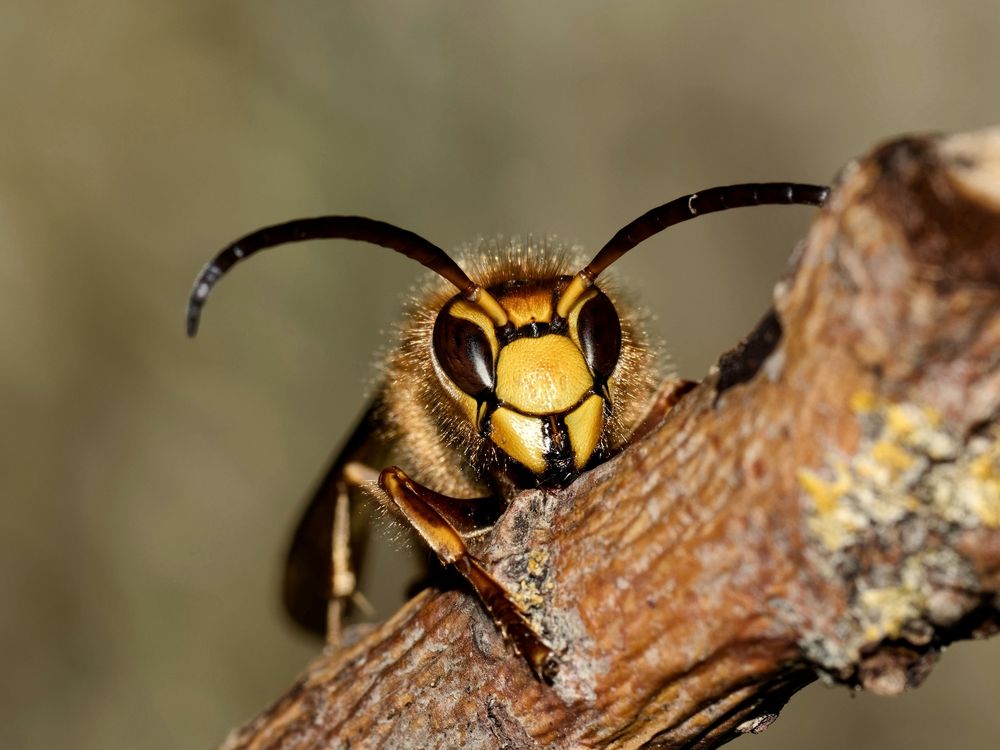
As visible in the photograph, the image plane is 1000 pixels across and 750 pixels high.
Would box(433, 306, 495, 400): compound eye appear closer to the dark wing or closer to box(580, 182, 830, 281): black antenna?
box(580, 182, 830, 281): black antenna

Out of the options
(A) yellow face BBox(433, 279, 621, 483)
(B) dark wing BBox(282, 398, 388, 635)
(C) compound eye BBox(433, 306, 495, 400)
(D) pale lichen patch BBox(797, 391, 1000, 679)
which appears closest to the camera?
(D) pale lichen patch BBox(797, 391, 1000, 679)

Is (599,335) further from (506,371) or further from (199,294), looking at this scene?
(199,294)

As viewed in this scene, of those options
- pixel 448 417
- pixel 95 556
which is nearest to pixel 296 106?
pixel 95 556

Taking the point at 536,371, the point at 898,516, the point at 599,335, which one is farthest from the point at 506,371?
the point at 898,516

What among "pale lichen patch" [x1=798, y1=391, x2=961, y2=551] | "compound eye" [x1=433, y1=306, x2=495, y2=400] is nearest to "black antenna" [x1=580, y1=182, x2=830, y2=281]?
"compound eye" [x1=433, y1=306, x2=495, y2=400]

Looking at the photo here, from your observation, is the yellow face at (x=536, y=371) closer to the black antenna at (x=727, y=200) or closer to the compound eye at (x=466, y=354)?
the compound eye at (x=466, y=354)

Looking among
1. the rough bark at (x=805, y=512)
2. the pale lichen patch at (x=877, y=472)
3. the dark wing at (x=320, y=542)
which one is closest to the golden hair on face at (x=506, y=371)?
the rough bark at (x=805, y=512)
